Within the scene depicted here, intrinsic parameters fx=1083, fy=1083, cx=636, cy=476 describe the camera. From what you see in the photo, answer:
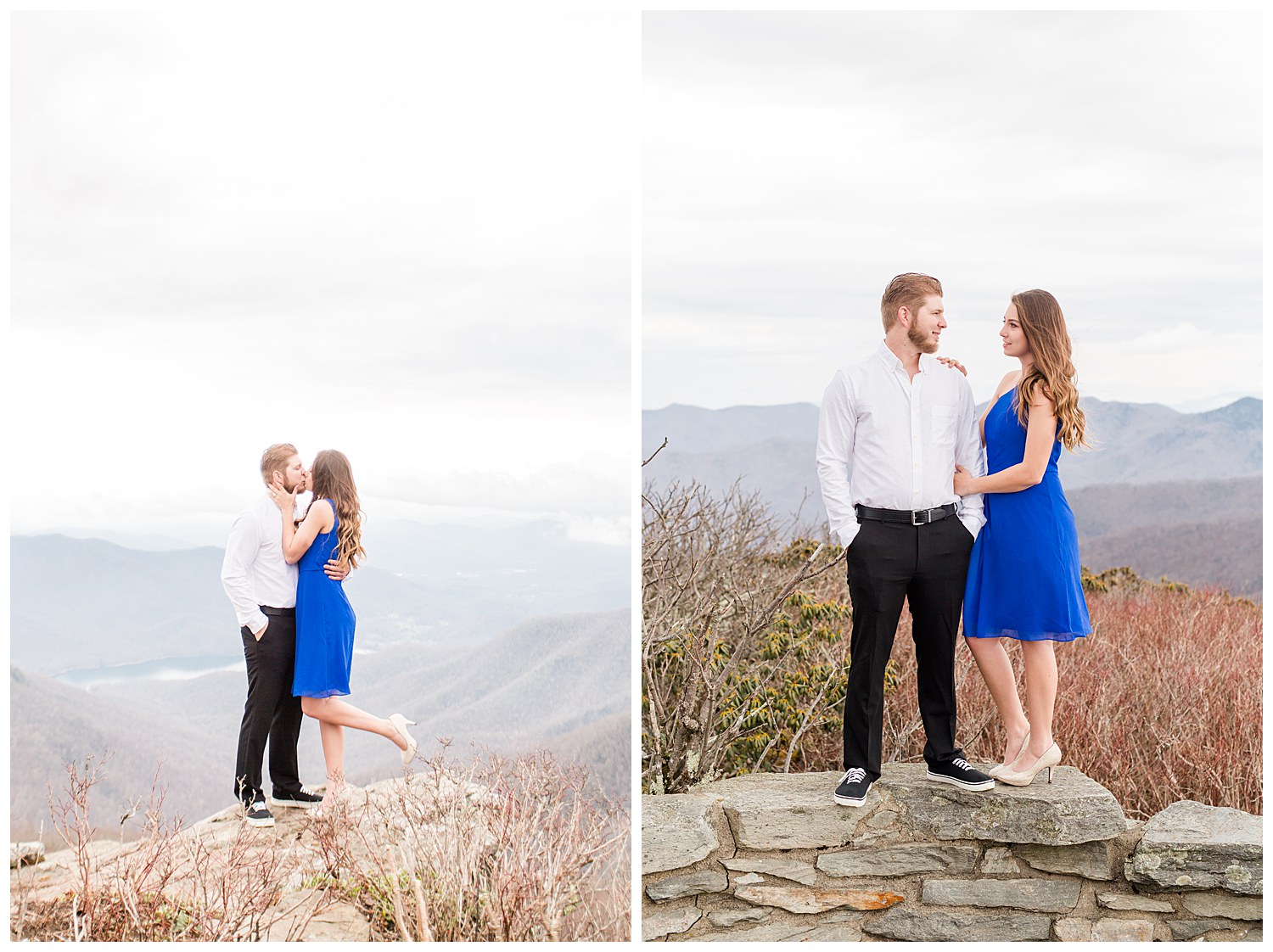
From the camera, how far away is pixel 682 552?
4523 mm

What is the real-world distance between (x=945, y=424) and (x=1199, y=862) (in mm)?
1607

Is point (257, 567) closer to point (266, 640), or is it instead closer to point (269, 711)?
point (266, 640)

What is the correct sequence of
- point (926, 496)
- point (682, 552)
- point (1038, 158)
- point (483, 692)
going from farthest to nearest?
point (682, 552) < point (1038, 158) < point (483, 692) < point (926, 496)

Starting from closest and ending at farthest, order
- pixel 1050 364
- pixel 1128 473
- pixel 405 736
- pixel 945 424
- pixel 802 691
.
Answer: pixel 1050 364, pixel 945 424, pixel 405 736, pixel 802 691, pixel 1128 473

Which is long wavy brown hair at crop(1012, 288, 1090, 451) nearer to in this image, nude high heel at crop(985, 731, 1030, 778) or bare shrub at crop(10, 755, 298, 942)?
nude high heel at crop(985, 731, 1030, 778)

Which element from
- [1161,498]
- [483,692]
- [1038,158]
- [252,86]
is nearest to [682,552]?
[483,692]

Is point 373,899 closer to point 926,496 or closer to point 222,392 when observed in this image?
point 222,392

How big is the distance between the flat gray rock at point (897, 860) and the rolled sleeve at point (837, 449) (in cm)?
100

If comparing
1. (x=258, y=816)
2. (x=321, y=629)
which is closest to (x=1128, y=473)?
(x=321, y=629)

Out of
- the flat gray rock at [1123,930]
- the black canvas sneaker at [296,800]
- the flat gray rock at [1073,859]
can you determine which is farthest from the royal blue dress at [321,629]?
the flat gray rock at [1123,930]

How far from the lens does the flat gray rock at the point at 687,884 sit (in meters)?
3.46

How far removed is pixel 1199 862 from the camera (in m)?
3.41

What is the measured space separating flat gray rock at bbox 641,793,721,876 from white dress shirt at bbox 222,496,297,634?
1.35 m

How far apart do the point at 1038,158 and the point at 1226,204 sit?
76cm
